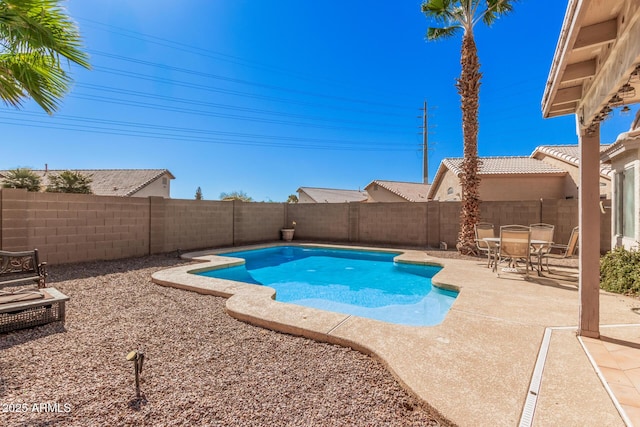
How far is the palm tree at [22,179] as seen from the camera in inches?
717

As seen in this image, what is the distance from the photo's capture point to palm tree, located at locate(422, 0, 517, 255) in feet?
31.4

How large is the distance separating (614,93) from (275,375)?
154 inches

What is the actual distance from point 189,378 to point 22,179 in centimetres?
2480

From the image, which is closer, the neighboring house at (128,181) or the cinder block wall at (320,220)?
the cinder block wall at (320,220)

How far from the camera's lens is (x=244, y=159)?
34531mm

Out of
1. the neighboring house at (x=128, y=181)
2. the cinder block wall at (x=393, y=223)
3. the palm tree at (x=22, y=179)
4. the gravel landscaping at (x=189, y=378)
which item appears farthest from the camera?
the neighboring house at (x=128, y=181)

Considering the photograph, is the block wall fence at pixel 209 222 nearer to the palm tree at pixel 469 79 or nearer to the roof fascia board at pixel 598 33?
the palm tree at pixel 469 79

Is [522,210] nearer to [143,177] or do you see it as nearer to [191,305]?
[191,305]

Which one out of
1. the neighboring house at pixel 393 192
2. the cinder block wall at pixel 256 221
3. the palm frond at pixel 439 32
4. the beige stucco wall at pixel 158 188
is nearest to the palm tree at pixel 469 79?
the palm frond at pixel 439 32

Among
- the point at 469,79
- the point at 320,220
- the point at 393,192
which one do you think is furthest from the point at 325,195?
the point at 469,79

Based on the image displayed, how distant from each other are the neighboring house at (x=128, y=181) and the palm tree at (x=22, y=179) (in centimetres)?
390

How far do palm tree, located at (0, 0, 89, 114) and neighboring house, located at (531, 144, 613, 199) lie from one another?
693 inches

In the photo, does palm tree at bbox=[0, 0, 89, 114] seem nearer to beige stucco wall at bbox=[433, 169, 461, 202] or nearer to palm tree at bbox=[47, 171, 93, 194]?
beige stucco wall at bbox=[433, 169, 461, 202]

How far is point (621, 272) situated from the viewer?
17.6ft
